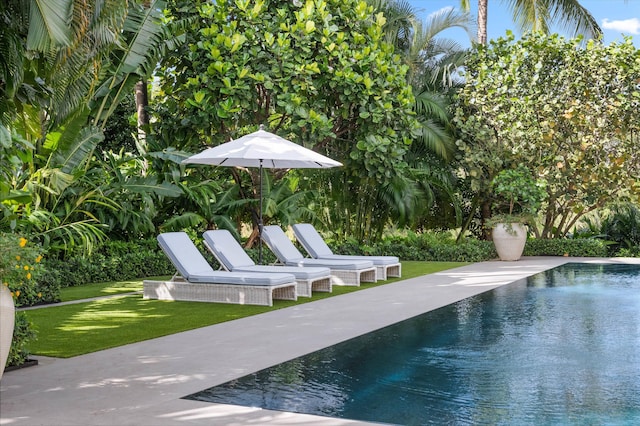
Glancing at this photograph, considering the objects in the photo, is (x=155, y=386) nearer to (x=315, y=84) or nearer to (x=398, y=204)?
(x=315, y=84)

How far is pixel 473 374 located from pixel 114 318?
486 cm

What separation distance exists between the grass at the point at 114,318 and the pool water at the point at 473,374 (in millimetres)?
2092

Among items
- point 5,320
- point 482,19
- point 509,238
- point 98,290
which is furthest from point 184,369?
point 482,19

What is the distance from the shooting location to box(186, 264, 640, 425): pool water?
525cm

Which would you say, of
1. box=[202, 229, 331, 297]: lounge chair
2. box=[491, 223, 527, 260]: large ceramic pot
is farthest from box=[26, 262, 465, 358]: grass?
box=[491, 223, 527, 260]: large ceramic pot

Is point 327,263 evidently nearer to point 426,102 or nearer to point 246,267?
point 246,267

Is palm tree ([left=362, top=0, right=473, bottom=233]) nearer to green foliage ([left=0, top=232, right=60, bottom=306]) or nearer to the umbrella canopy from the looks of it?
the umbrella canopy

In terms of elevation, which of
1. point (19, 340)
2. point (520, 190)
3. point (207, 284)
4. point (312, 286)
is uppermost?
point (520, 190)

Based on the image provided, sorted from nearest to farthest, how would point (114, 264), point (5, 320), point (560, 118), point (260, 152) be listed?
point (5, 320), point (260, 152), point (114, 264), point (560, 118)

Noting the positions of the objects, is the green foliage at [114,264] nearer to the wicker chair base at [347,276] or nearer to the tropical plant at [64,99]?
the tropical plant at [64,99]

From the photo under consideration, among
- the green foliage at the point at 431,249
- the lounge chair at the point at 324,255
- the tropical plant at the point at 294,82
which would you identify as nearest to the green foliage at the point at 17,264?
the lounge chair at the point at 324,255

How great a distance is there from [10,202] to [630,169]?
50.3ft

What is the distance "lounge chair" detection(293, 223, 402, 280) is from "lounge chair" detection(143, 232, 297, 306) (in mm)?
2946

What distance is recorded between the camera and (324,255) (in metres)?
14.2
